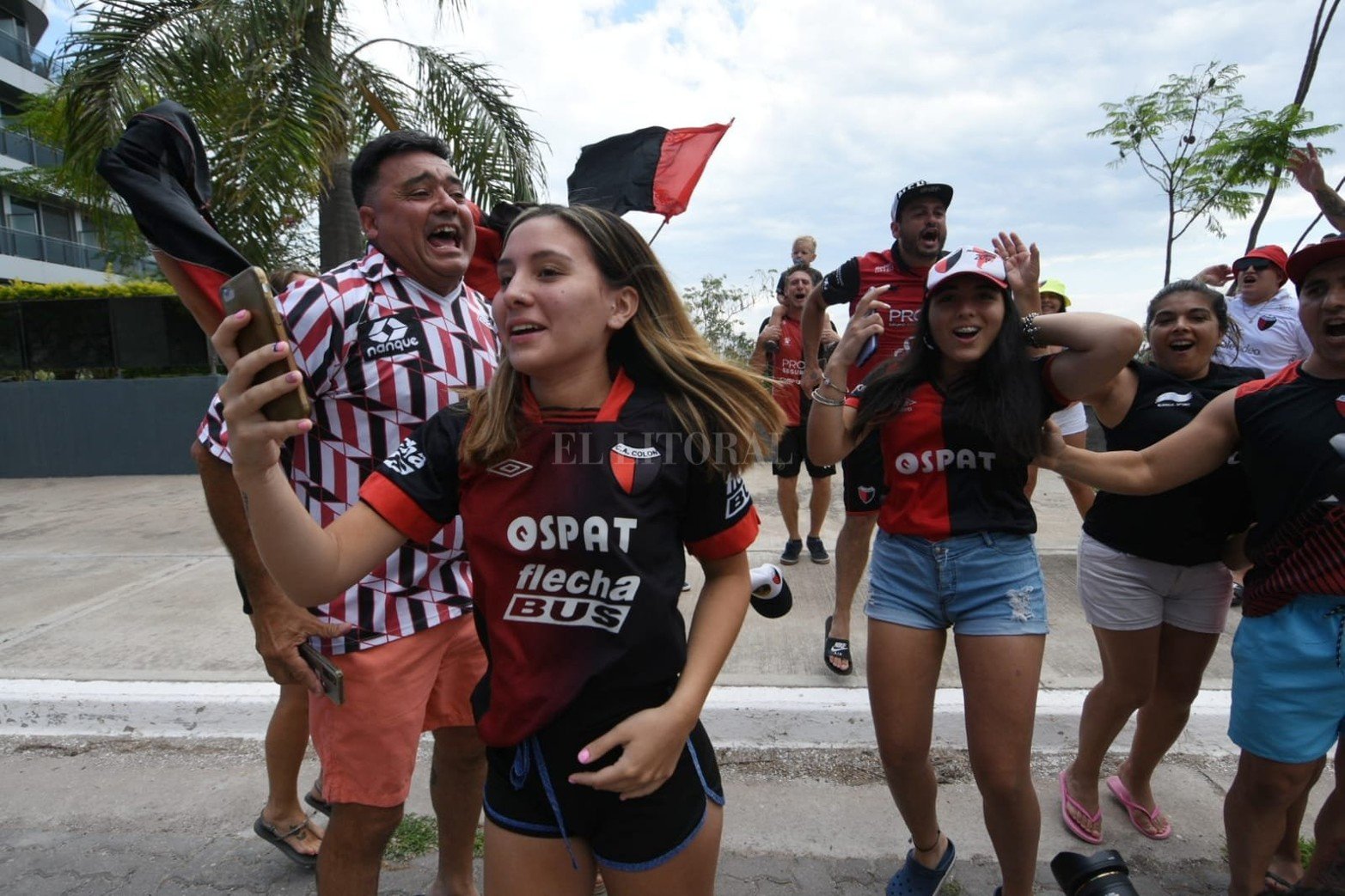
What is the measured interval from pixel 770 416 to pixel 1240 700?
5.49ft

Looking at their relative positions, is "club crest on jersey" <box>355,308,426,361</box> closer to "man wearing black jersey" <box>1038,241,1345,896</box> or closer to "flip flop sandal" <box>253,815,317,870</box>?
"flip flop sandal" <box>253,815,317,870</box>

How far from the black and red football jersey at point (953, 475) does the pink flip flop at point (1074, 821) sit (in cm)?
117

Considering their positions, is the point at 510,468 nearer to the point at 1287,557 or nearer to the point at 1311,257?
the point at 1287,557

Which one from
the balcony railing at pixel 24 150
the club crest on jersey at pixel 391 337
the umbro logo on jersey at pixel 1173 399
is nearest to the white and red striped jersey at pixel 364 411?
the club crest on jersey at pixel 391 337

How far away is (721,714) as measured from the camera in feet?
11.3

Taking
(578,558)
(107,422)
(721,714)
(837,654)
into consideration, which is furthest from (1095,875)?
(107,422)

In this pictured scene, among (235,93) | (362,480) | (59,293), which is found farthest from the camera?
(59,293)

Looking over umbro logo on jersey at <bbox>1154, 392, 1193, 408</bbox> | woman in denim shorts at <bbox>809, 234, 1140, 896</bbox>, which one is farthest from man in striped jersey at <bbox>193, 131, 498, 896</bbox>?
umbro logo on jersey at <bbox>1154, 392, 1193, 408</bbox>

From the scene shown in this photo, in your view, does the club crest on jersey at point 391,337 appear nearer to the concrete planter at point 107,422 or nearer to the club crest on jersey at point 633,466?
the club crest on jersey at point 633,466

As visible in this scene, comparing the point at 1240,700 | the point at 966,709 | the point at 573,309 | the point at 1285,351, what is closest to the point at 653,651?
the point at 573,309

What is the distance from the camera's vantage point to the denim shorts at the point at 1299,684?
2.06 meters

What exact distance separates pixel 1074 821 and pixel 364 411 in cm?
273

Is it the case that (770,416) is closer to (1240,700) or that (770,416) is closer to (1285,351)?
(1240,700)

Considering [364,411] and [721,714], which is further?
[721,714]
